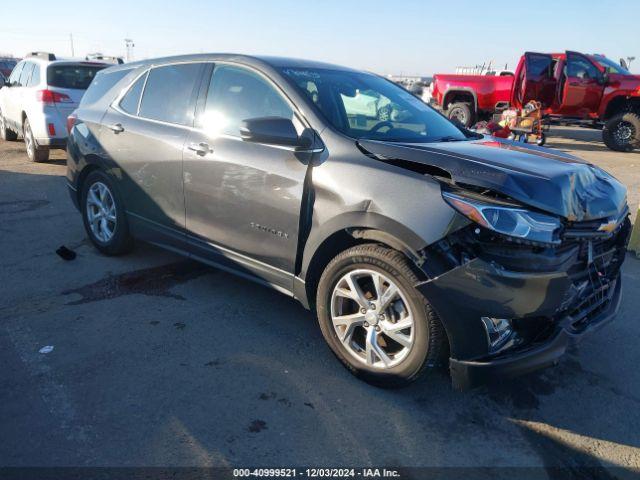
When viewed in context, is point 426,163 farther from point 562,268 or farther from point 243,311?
point 243,311

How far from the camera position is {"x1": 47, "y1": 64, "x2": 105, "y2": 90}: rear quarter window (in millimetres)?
8430

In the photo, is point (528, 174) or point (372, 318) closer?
point (528, 174)

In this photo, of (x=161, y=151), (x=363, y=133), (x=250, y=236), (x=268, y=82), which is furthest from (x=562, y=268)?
(x=161, y=151)

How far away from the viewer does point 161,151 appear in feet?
12.7

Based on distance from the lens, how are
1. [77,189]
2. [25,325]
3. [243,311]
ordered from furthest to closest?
[77,189]
[243,311]
[25,325]

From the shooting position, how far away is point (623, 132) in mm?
13508

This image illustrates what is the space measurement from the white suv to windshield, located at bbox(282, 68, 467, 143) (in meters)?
6.33

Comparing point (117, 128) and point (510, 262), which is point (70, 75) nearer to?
point (117, 128)

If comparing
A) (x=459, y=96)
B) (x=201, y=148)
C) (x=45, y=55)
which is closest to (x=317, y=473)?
(x=201, y=148)

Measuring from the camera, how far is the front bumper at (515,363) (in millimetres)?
2457

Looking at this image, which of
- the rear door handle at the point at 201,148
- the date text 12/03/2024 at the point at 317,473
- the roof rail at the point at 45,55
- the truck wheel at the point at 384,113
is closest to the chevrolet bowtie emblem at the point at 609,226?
the truck wheel at the point at 384,113

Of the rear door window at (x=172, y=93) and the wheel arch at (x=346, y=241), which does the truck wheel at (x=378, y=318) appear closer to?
the wheel arch at (x=346, y=241)

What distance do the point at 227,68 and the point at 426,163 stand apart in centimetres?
176

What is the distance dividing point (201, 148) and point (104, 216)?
5.57 feet
